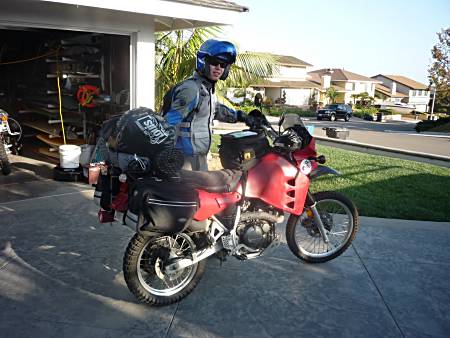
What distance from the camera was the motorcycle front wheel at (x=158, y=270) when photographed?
2922mm

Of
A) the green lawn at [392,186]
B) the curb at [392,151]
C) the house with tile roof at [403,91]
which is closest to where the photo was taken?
the green lawn at [392,186]

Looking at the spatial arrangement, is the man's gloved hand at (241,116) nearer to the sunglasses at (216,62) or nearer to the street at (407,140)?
the sunglasses at (216,62)

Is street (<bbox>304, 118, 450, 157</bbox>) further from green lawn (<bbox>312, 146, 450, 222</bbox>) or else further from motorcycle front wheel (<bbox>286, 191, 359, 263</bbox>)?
motorcycle front wheel (<bbox>286, 191, 359, 263</bbox>)

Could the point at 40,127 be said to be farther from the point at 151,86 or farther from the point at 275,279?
the point at 275,279

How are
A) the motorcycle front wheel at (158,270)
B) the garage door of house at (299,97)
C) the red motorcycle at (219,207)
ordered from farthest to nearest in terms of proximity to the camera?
the garage door of house at (299,97), the motorcycle front wheel at (158,270), the red motorcycle at (219,207)

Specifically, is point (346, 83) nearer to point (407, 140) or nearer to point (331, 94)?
point (331, 94)

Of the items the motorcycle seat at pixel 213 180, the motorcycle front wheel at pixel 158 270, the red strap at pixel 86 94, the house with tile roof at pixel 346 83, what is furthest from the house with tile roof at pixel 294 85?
the motorcycle front wheel at pixel 158 270

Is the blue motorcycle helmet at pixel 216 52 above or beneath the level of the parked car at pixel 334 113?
above

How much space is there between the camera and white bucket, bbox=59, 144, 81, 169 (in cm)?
639

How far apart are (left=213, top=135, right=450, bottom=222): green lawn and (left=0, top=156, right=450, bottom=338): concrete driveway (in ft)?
3.29

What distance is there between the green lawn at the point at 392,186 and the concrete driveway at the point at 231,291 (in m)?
1.00

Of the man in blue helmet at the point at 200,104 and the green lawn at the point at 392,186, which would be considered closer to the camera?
the man in blue helmet at the point at 200,104

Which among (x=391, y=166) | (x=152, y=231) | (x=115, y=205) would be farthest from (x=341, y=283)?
(x=391, y=166)

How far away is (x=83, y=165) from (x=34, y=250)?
2.64 meters
